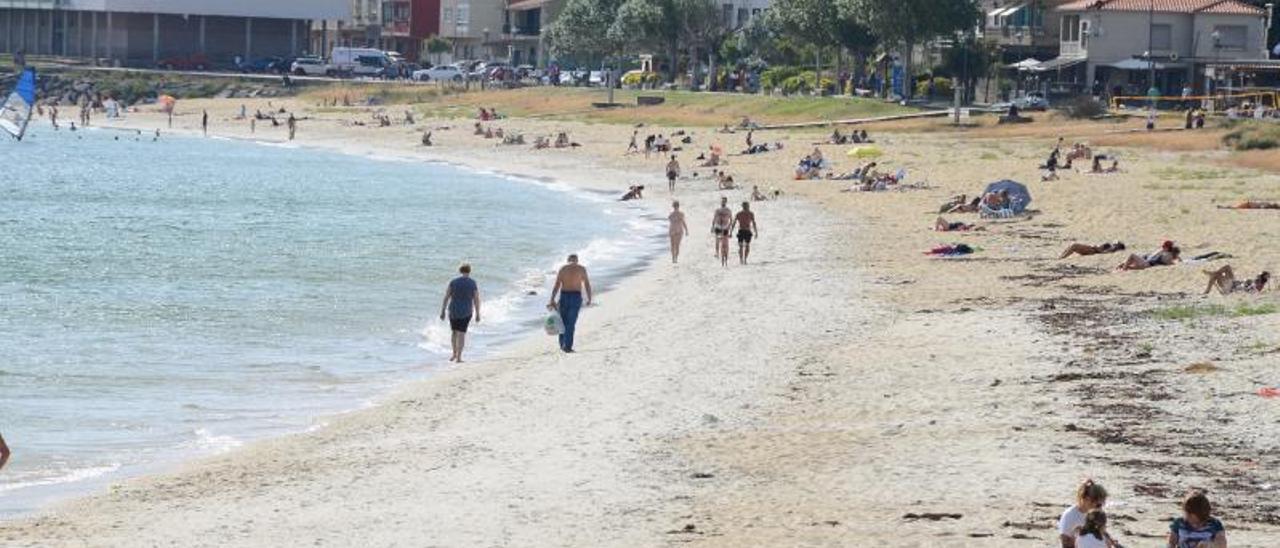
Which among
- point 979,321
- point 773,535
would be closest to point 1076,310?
point 979,321

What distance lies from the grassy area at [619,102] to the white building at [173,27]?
18.0m

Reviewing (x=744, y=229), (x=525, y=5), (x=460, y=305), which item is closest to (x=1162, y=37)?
(x=744, y=229)

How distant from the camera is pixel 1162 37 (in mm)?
83812

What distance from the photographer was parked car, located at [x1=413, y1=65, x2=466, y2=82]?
113m

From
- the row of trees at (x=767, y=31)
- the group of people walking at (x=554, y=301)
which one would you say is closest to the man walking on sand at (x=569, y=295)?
the group of people walking at (x=554, y=301)

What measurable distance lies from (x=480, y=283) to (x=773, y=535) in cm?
2329

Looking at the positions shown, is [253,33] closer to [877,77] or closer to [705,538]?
[877,77]

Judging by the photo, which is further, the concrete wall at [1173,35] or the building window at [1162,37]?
the building window at [1162,37]

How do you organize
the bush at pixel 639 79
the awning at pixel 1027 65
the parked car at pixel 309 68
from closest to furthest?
the awning at pixel 1027 65 → the bush at pixel 639 79 → the parked car at pixel 309 68

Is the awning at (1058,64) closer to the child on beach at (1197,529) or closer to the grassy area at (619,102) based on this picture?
the grassy area at (619,102)

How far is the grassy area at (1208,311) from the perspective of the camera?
25.2 meters

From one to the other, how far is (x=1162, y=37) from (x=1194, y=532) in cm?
7420

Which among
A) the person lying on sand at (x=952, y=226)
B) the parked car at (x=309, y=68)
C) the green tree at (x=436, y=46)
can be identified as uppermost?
the green tree at (x=436, y=46)

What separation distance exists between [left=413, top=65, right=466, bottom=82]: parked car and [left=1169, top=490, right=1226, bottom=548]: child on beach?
10084 cm
